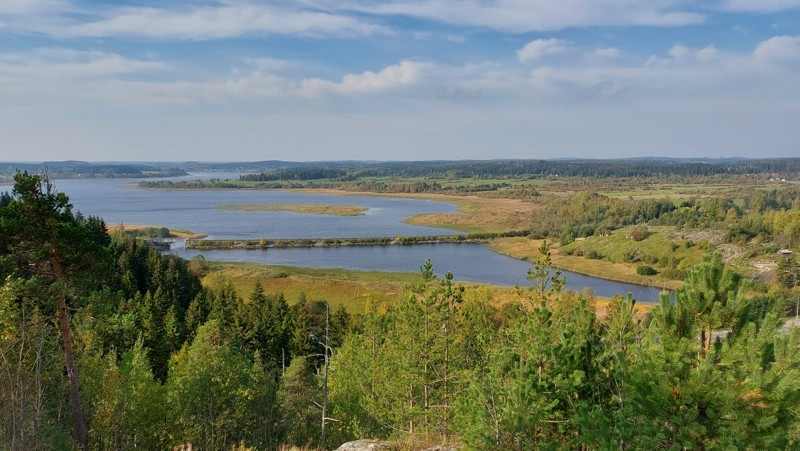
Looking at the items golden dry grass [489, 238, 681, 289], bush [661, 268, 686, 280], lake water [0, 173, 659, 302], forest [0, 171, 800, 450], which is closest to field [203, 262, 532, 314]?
lake water [0, 173, 659, 302]

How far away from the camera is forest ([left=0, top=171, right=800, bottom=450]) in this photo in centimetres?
664

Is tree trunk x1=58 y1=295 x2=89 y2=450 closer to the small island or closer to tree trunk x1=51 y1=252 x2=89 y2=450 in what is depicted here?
tree trunk x1=51 y1=252 x2=89 y2=450

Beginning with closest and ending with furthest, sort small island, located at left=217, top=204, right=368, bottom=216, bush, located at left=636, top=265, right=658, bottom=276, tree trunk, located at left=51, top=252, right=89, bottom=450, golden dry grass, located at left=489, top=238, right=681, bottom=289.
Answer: tree trunk, located at left=51, top=252, right=89, bottom=450
golden dry grass, located at left=489, top=238, right=681, bottom=289
bush, located at left=636, top=265, right=658, bottom=276
small island, located at left=217, top=204, right=368, bottom=216

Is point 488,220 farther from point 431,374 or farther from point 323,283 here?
point 431,374

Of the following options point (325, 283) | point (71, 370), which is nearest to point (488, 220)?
point (325, 283)

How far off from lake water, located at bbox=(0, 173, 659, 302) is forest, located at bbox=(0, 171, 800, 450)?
18506 mm

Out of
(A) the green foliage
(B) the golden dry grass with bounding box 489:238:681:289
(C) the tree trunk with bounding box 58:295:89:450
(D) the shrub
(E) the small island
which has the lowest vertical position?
(B) the golden dry grass with bounding box 489:238:681:289

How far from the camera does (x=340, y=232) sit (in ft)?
316

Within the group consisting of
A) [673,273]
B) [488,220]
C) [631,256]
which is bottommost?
[673,273]

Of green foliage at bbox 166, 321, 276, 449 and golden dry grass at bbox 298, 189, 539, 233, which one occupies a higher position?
green foliage at bbox 166, 321, 276, 449

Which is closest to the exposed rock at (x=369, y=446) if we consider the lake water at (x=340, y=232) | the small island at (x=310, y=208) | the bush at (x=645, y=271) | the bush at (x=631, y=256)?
the lake water at (x=340, y=232)

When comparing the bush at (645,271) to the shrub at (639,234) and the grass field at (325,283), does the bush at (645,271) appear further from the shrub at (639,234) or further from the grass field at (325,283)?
the grass field at (325,283)

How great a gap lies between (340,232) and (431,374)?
271 feet

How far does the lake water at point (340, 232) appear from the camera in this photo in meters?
65.8
